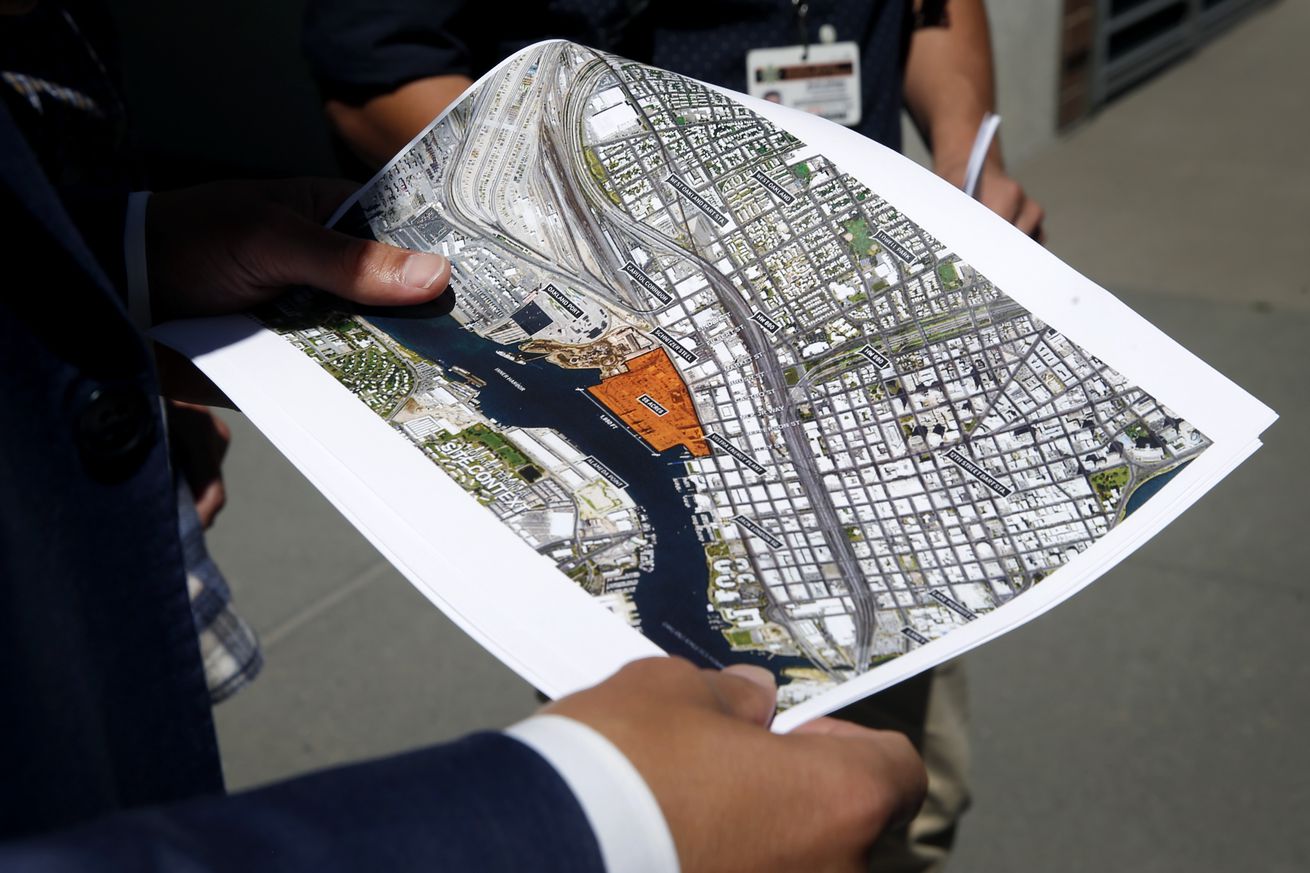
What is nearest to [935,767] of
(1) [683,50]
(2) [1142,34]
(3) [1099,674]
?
(3) [1099,674]

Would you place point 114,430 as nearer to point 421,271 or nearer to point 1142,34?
point 421,271

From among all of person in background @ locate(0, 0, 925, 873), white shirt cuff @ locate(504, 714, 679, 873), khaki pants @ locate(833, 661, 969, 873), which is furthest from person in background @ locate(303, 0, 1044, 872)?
white shirt cuff @ locate(504, 714, 679, 873)

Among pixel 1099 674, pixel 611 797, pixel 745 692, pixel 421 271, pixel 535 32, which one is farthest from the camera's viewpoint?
pixel 1099 674

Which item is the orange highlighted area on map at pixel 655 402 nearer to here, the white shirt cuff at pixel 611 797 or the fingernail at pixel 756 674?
the fingernail at pixel 756 674

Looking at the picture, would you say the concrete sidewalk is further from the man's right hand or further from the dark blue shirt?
the man's right hand

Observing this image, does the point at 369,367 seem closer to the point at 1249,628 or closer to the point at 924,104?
the point at 924,104
